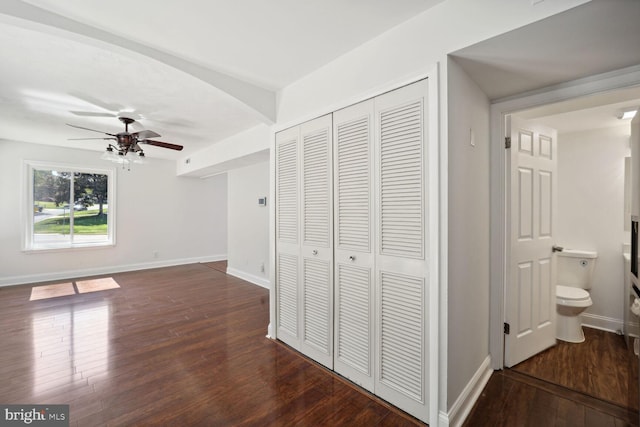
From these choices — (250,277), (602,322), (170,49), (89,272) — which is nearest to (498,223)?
(602,322)

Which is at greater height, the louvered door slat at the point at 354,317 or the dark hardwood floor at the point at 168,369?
the louvered door slat at the point at 354,317

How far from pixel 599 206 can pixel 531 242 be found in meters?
1.45

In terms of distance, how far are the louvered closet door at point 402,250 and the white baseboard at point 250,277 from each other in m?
3.26

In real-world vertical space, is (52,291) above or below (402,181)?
below

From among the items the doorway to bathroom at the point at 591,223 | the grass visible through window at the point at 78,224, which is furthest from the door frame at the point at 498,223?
the grass visible through window at the point at 78,224

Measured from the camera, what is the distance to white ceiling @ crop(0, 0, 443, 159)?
5.76ft

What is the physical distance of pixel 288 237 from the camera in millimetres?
2770

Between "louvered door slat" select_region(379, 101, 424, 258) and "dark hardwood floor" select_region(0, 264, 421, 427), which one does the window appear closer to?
"dark hardwood floor" select_region(0, 264, 421, 427)

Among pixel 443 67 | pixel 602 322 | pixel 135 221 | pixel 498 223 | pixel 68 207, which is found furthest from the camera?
pixel 135 221

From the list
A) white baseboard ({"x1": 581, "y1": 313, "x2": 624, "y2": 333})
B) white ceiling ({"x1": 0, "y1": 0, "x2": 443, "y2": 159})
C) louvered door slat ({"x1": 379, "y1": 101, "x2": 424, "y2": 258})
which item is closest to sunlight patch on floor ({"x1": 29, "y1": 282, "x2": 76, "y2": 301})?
white ceiling ({"x1": 0, "y1": 0, "x2": 443, "y2": 159})

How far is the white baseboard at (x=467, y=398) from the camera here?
167 centimetres

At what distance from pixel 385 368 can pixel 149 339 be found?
247 centimetres

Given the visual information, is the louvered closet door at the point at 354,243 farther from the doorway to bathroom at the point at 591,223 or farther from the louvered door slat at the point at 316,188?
the doorway to bathroom at the point at 591,223

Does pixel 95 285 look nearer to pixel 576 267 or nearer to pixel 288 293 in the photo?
pixel 288 293
